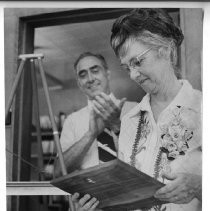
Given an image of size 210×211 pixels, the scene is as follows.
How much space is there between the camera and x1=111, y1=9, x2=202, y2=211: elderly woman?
13.3ft

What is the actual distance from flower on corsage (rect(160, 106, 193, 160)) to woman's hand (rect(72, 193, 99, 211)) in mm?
781

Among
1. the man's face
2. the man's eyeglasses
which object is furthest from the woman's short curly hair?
the man's face

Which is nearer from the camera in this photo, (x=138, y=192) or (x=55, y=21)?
(x=138, y=192)

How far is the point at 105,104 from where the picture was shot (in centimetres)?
418

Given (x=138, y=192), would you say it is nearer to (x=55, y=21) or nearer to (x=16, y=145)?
(x=16, y=145)

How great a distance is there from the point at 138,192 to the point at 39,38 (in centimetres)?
168

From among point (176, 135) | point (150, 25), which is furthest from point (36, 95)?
point (176, 135)

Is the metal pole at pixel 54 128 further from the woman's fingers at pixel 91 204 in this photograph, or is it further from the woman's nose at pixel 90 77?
the woman's nose at pixel 90 77

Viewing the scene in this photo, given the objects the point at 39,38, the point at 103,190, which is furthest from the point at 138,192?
the point at 39,38

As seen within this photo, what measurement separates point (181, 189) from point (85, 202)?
86 cm

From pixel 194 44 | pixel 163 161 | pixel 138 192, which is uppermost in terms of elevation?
pixel 194 44

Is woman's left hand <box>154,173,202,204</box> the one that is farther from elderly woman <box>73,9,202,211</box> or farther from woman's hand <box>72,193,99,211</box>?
woman's hand <box>72,193,99,211</box>

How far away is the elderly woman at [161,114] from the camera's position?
4.05m

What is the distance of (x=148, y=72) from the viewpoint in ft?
13.6
